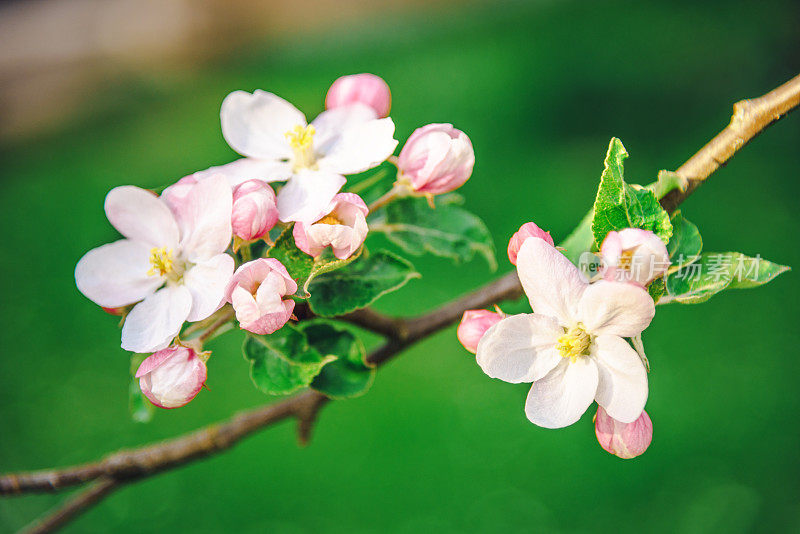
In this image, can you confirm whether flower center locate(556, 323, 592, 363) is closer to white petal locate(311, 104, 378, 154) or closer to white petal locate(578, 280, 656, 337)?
white petal locate(578, 280, 656, 337)

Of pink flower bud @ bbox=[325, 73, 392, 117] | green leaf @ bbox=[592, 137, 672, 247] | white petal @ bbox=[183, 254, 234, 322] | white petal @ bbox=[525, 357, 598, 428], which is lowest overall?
white petal @ bbox=[525, 357, 598, 428]

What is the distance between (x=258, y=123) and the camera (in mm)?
673

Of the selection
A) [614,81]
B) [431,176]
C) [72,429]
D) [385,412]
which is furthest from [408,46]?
[431,176]

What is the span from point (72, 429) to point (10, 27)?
2.23 m

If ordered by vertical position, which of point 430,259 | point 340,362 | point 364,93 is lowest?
point 430,259

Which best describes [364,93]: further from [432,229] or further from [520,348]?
[520,348]

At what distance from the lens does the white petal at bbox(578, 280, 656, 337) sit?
0.45m

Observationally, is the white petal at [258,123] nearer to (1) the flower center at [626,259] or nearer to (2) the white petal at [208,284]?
(2) the white petal at [208,284]

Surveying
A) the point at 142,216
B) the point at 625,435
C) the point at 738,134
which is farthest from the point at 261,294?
the point at 738,134

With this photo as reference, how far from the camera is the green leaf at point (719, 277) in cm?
54

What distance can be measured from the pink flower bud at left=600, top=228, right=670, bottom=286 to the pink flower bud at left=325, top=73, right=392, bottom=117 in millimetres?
290

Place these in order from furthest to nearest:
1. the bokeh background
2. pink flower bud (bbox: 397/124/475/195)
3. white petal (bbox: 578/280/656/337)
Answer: the bokeh background
pink flower bud (bbox: 397/124/475/195)
white petal (bbox: 578/280/656/337)

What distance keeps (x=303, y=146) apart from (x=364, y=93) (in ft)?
0.31

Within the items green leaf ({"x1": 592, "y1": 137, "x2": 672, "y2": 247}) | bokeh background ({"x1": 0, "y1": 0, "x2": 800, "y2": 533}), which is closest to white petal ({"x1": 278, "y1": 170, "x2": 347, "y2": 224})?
green leaf ({"x1": 592, "y1": 137, "x2": 672, "y2": 247})
